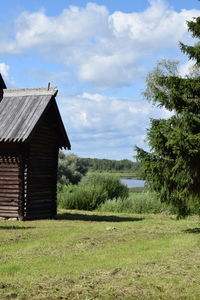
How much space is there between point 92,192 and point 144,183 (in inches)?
520

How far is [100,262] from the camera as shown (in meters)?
11.3

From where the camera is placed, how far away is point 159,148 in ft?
52.2

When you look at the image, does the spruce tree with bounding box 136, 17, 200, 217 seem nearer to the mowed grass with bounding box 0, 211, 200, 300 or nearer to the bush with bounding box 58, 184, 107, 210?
the mowed grass with bounding box 0, 211, 200, 300

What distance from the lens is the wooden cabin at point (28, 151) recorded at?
2191 centimetres

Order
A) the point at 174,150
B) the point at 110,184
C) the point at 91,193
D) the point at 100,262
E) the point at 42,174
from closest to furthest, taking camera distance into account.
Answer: the point at 100,262
the point at 174,150
the point at 42,174
the point at 91,193
the point at 110,184

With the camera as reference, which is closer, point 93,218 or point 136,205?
point 93,218

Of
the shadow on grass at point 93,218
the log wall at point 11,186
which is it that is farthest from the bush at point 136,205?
the log wall at point 11,186

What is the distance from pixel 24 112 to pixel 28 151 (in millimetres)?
1822

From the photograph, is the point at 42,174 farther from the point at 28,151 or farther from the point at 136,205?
the point at 136,205

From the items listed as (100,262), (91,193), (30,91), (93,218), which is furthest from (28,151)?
(100,262)

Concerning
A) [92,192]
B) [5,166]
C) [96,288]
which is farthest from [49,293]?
[92,192]

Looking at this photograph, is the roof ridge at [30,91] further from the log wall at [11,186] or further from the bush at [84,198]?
the bush at [84,198]

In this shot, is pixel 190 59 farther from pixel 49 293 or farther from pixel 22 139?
pixel 49 293

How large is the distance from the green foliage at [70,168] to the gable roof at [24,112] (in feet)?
84.2
